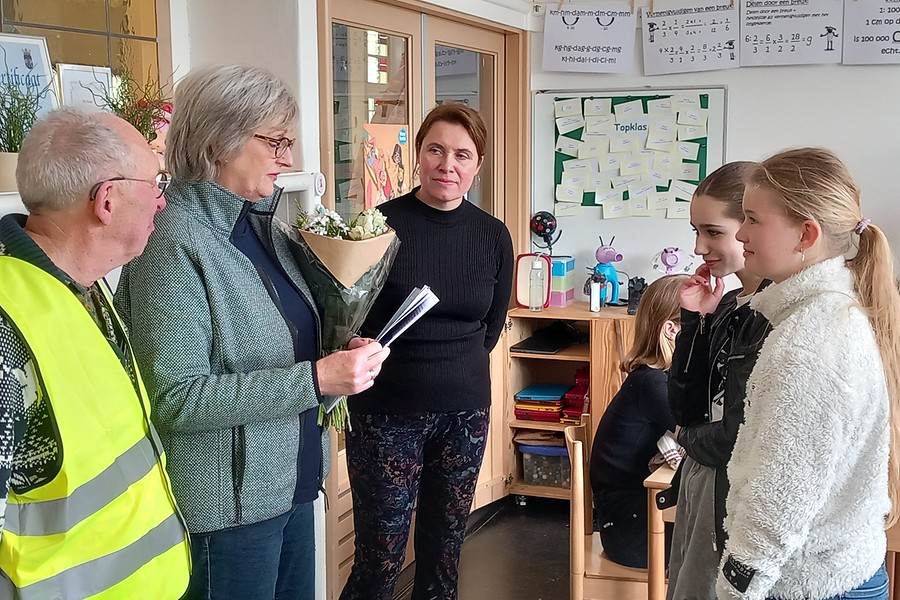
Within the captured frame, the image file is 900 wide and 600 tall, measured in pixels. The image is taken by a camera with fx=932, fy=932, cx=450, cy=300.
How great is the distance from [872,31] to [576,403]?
1.86m

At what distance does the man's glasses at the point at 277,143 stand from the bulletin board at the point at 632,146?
2532 mm

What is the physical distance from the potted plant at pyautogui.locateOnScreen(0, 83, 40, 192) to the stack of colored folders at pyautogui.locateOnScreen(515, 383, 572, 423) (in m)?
2.54

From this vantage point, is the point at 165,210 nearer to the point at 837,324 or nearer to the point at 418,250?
the point at 418,250

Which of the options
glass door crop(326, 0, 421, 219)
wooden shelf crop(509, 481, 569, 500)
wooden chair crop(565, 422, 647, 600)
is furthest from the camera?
wooden shelf crop(509, 481, 569, 500)

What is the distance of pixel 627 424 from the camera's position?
252 cm

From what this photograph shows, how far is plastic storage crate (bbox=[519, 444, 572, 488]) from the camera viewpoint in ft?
12.9

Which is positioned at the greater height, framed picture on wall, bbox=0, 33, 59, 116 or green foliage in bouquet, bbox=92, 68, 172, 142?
framed picture on wall, bbox=0, 33, 59, 116

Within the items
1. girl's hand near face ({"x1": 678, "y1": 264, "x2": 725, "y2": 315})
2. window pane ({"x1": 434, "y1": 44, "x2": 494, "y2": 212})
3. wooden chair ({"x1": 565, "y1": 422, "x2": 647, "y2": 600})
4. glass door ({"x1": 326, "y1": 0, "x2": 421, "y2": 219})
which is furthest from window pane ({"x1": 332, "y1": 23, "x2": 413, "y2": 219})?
girl's hand near face ({"x1": 678, "y1": 264, "x2": 725, "y2": 315})

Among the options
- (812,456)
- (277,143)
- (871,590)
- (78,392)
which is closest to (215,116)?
(277,143)

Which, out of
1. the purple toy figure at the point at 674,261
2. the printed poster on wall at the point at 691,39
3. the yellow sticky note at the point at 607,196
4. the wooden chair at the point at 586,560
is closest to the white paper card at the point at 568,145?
the yellow sticky note at the point at 607,196

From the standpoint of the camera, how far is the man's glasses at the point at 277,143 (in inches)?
65.9

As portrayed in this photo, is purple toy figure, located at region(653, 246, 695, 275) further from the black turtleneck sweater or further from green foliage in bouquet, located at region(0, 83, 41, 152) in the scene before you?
green foliage in bouquet, located at region(0, 83, 41, 152)

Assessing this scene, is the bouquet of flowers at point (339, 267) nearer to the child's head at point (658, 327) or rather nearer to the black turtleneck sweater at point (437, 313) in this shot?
the black turtleneck sweater at point (437, 313)

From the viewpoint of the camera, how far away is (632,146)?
4.01 metres
